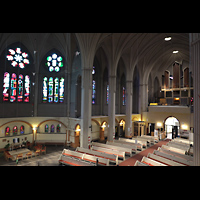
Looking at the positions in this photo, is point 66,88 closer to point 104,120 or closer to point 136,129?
point 104,120

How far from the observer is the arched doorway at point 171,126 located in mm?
21859

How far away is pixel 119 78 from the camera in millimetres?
24844

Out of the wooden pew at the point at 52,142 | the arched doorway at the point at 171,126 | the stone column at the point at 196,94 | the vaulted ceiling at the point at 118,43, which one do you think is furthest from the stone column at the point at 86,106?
the arched doorway at the point at 171,126

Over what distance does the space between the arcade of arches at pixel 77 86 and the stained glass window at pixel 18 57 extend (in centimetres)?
10

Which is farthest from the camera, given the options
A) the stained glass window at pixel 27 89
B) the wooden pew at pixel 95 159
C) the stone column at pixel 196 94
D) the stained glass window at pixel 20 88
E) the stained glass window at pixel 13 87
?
the stained glass window at pixel 27 89

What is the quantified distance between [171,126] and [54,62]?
1936cm

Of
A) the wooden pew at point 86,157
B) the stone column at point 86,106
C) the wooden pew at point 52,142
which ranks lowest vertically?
the wooden pew at point 52,142

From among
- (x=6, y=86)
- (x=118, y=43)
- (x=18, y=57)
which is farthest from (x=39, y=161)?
(x=118, y=43)

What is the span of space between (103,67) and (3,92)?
42.3ft

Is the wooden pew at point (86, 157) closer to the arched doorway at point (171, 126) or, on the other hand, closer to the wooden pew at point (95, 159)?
the wooden pew at point (95, 159)

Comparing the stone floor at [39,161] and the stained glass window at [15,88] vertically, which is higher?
the stained glass window at [15,88]

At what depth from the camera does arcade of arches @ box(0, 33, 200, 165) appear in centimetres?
1550

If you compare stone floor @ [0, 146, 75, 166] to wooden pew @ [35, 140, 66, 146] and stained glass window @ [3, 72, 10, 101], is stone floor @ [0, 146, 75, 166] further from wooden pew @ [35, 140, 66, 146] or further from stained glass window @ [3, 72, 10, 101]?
stained glass window @ [3, 72, 10, 101]

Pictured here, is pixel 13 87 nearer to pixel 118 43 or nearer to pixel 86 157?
pixel 86 157
